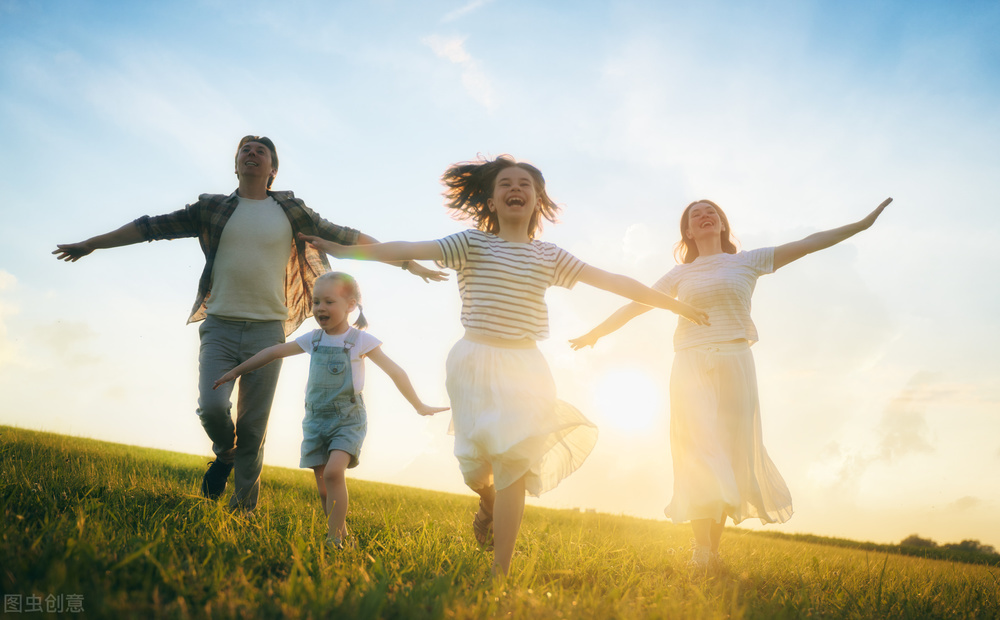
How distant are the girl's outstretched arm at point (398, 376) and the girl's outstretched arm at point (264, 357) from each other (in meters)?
0.65

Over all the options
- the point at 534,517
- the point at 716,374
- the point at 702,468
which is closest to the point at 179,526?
the point at 702,468

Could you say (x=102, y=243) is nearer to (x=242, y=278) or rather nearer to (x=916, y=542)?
(x=242, y=278)

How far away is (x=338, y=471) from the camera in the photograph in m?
4.68

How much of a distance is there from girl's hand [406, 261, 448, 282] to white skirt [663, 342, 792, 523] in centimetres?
236

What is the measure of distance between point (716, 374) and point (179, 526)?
4342 mm

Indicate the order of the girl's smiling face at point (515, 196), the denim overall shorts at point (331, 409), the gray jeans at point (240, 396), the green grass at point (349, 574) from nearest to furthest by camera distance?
the green grass at point (349, 574) → the girl's smiling face at point (515, 196) → the denim overall shorts at point (331, 409) → the gray jeans at point (240, 396)

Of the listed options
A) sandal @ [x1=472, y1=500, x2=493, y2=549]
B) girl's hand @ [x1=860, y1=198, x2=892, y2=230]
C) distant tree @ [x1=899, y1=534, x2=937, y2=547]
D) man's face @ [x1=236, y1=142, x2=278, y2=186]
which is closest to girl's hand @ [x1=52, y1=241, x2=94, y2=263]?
man's face @ [x1=236, y1=142, x2=278, y2=186]

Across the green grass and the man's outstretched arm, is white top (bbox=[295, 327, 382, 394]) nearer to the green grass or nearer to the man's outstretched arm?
the green grass

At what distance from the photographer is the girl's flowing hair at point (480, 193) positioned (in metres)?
4.95

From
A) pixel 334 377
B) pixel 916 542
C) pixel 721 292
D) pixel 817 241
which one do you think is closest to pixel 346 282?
pixel 334 377

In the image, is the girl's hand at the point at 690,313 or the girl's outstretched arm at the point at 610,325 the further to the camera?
the girl's outstretched arm at the point at 610,325

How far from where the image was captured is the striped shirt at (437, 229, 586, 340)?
395 centimetres

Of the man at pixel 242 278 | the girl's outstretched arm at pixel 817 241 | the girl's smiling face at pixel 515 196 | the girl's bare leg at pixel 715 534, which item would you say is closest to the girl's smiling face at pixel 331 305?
the man at pixel 242 278

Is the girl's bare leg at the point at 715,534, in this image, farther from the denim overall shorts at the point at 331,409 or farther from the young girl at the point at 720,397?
the denim overall shorts at the point at 331,409
